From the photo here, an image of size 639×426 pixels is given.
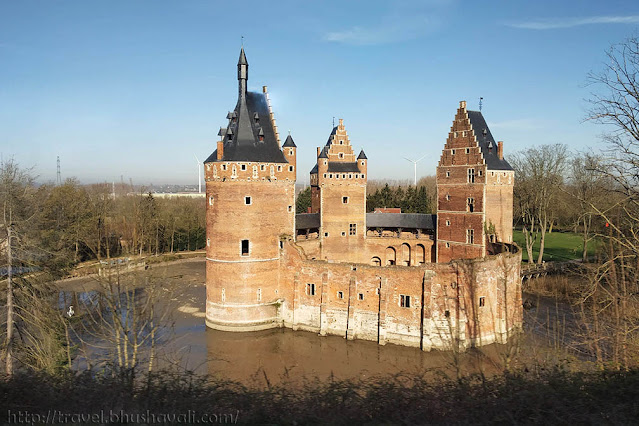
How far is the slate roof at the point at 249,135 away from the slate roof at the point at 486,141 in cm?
1608

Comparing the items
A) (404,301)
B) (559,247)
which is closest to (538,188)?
(559,247)

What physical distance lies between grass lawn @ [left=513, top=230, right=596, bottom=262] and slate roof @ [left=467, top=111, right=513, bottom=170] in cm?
1021

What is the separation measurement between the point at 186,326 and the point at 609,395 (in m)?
24.0

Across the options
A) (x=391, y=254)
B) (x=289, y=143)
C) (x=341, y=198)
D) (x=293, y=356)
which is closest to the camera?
(x=293, y=356)

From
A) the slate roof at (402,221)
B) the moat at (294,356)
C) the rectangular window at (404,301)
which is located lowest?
the moat at (294,356)

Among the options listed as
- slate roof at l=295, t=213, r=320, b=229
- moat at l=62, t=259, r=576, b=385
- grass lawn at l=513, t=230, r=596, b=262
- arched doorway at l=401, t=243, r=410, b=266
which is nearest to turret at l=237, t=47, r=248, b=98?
slate roof at l=295, t=213, r=320, b=229

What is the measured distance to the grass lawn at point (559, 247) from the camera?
147 ft

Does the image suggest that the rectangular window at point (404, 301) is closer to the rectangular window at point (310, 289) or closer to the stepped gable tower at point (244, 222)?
the rectangular window at point (310, 289)

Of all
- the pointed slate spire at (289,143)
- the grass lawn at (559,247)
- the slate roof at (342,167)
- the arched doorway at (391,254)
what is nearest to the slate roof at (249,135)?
the pointed slate spire at (289,143)

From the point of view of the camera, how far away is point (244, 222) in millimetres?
27312

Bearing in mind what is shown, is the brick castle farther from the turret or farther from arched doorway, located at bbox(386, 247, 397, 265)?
arched doorway, located at bbox(386, 247, 397, 265)

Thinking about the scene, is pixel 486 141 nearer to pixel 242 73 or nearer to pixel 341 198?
pixel 341 198

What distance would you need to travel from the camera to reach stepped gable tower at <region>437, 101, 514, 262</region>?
1282 inches

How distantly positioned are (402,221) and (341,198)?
694 cm
